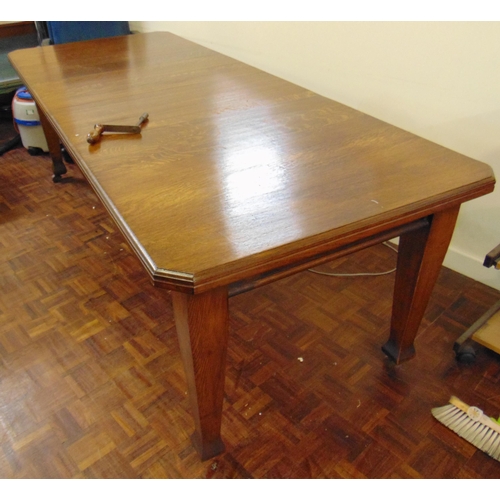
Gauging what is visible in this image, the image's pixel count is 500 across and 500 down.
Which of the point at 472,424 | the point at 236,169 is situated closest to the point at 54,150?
the point at 236,169

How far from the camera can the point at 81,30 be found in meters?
2.53

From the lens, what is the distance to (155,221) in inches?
40.1

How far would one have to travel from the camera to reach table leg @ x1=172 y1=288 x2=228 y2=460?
3.22 ft

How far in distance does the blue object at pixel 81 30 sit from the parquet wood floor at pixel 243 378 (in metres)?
1.15

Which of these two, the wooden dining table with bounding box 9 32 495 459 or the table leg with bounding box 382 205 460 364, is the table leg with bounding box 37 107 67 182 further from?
the table leg with bounding box 382 205 460 364

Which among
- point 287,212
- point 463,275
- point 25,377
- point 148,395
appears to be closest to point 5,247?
point 25,377

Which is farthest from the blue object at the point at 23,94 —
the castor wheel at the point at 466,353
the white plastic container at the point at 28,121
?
the castor wheel at the point at 466,353

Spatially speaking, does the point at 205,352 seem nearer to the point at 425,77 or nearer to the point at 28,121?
the point at 425,77

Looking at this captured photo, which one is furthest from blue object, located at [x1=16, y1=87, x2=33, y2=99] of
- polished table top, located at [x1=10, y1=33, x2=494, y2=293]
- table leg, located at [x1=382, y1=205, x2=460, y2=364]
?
table leg, located at [x1=382, y1=205, x2=460, y2=364]

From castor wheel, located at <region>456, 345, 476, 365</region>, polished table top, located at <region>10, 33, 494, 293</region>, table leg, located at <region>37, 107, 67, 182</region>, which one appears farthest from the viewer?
table leg, located at <region>37, 107, 67, 182</region>

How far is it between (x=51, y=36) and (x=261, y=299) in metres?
1.78

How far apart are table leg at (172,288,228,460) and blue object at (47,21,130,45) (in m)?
2.03

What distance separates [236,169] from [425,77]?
0.94 meters

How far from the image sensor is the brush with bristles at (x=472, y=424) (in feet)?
4.27
